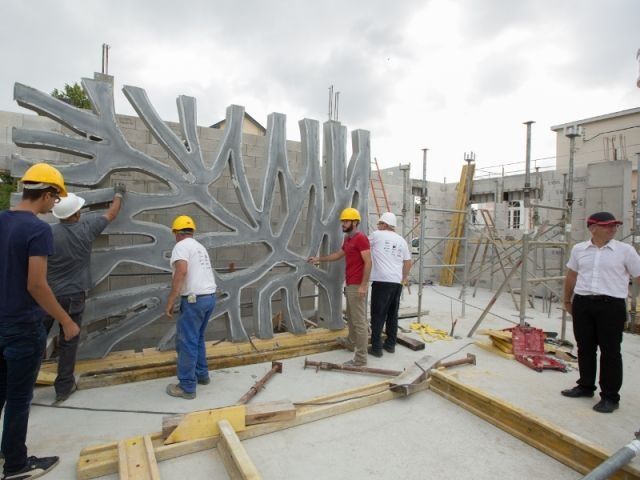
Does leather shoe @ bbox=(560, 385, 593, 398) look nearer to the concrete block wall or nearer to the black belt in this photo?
the black belt

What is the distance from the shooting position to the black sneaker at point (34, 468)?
228 centimetres

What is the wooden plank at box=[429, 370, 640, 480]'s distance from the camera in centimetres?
255

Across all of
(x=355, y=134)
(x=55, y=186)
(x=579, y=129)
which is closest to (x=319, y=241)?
(x=355, y=134)

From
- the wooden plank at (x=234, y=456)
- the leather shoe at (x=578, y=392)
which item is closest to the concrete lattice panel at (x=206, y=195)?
the wooden plank at (x=234, y=456)

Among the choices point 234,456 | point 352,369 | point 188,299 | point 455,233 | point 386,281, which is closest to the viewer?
point 234,456

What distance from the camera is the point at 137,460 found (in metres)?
2.38

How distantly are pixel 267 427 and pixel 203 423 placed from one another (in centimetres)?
47

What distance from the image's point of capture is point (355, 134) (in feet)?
17.7

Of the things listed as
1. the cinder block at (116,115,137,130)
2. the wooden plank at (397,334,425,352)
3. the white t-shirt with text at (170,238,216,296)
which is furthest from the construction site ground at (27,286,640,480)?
the cinder block at (116,115,137,130)

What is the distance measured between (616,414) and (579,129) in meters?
4.05

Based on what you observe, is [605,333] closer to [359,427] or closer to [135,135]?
[359,427]

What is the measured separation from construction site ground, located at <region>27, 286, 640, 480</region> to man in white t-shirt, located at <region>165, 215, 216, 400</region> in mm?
196

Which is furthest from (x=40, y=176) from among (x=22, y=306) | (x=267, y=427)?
(x=267, y=427)

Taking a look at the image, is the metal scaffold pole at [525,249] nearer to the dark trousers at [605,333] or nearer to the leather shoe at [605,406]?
the dark trousers at [605,333]
